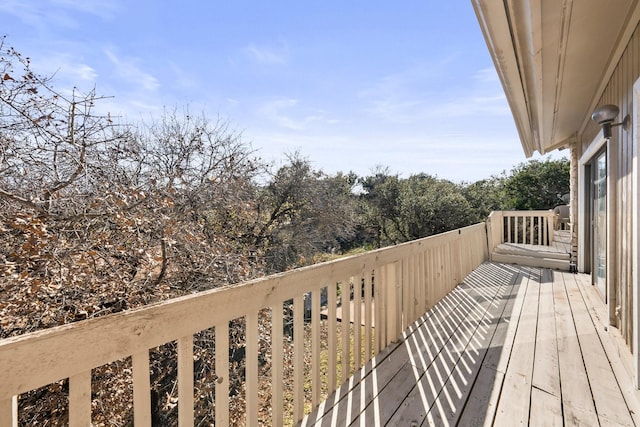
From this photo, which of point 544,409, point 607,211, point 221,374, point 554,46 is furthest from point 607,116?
point 221,374

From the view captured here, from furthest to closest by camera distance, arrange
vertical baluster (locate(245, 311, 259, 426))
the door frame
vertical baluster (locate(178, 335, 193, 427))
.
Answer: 1. the door frame
2. vertical baluster (locate(245, 311, 259, 426))
3. vertical baluster (locate(178, 335, 193, 427))

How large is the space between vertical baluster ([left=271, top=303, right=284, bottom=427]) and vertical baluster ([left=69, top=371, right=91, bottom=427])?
80 centimetres

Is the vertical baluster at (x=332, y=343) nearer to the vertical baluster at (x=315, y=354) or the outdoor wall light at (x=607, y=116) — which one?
the vertical baluster at (x=315, y=354)

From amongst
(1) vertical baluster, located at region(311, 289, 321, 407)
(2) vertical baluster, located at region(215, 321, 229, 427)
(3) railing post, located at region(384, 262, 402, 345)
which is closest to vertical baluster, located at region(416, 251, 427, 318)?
(3) railing post, located at region(384, 262, 402, 345)

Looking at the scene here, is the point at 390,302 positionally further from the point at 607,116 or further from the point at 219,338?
the point at 607,116

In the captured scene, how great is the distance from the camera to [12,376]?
30.1 inches

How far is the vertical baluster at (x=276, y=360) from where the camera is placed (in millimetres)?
1584

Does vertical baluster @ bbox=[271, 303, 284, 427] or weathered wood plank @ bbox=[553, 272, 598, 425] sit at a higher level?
vertical baluster @ bbox=[271, 303, 284, 427]

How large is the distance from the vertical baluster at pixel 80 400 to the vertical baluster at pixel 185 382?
0.94 feet

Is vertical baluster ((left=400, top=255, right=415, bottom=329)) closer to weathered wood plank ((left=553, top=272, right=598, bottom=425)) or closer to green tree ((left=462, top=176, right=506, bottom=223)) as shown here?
weathered wood plank ((left=553, top=272, right=598, bottom=425))

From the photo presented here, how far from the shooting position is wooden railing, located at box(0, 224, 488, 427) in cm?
81

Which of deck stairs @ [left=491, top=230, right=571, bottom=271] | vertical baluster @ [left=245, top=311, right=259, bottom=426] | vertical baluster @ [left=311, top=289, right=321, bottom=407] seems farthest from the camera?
deck stairs @ [left=491, top=230, right=571, bottom=271]

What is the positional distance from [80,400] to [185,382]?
0.35 metres

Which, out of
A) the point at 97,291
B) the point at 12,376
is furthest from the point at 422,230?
the point at 12,376
